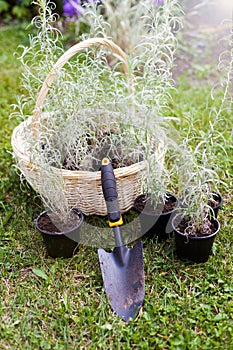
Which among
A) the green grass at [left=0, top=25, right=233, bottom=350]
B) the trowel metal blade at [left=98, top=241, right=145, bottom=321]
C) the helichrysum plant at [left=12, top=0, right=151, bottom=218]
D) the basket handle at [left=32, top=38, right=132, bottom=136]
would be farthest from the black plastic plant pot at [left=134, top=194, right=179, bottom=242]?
the basket handle at [left=32, top=38, right=132, bottom=136]

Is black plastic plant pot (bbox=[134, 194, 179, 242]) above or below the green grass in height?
above

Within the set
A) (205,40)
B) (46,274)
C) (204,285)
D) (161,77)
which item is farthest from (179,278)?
(205,40)

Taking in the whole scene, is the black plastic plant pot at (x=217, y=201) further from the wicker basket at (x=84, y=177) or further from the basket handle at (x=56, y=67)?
the basket handle at (x=56, y=67)

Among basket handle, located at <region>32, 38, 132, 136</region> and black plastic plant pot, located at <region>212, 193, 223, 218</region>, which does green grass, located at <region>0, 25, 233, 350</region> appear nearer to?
black plastic plant pot, located at <region>212, 193, 223, 218</region>

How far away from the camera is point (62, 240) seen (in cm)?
197

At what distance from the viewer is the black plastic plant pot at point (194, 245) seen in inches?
73.9

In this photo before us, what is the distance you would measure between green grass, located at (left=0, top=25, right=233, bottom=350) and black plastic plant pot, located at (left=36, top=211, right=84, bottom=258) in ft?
0.14

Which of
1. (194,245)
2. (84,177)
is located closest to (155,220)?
(194,245)

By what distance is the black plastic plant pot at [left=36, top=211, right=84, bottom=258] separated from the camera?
6.37 feet

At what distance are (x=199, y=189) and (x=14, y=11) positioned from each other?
153 inches

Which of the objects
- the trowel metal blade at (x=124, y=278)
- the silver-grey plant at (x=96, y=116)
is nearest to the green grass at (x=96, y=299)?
the trowel metal blade at (x=124, y=278)

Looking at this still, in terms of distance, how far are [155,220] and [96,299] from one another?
1.53 feet

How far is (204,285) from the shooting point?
1876 mm

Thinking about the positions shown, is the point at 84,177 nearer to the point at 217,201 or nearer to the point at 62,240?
the point at 62,240
